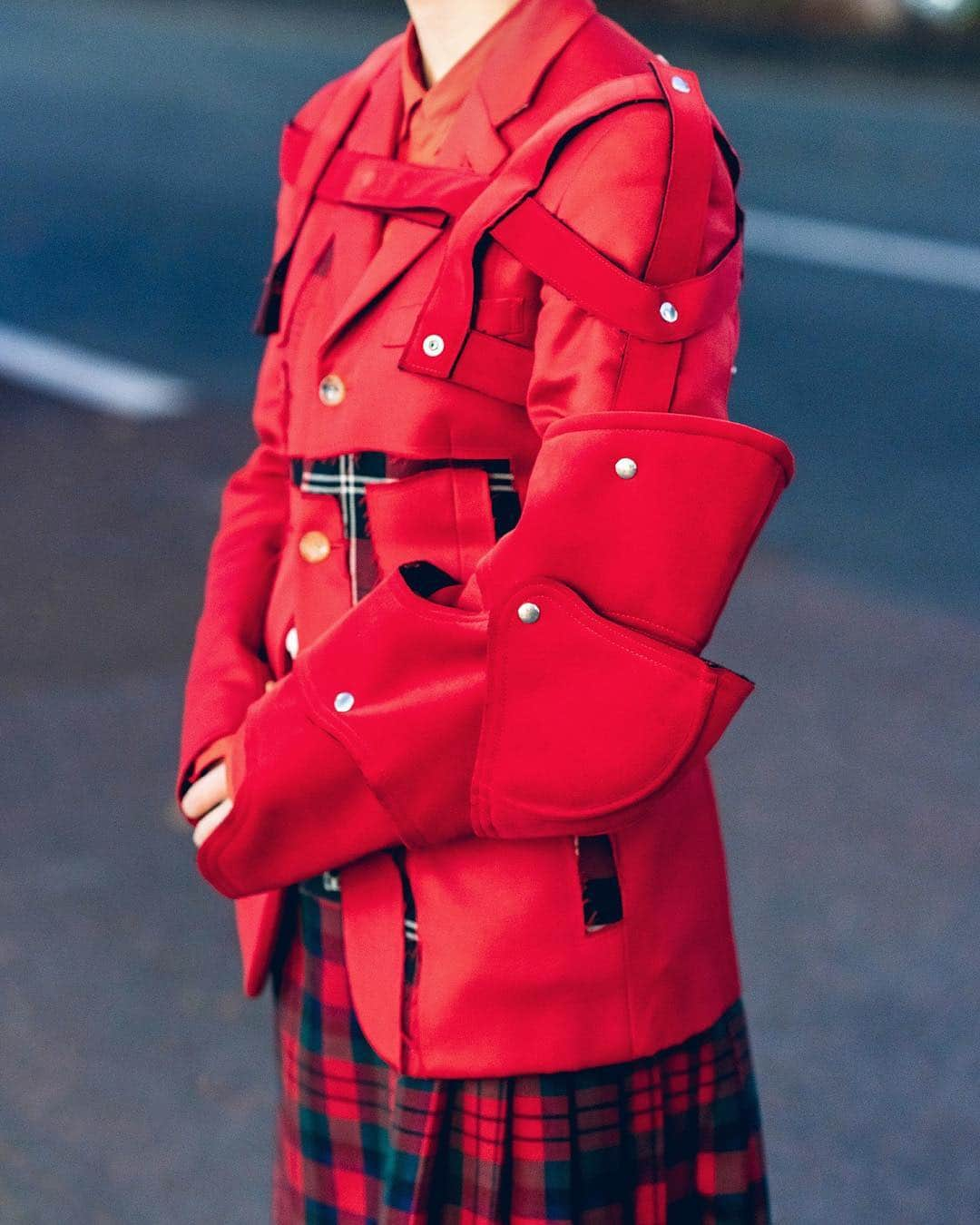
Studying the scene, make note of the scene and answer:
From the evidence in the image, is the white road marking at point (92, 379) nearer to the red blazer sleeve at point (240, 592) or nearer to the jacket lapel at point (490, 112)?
the red blazer sleeve at point (240, 592)

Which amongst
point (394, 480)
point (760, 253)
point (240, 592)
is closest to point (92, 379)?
point (760, 253)

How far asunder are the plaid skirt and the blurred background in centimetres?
124

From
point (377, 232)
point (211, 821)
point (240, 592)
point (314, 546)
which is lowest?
point (211, 821)

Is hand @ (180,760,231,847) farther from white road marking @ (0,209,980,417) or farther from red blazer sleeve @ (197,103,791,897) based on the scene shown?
white road marking @ (0,209,980,417)

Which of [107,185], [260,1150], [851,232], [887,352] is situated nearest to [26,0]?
[107,185]

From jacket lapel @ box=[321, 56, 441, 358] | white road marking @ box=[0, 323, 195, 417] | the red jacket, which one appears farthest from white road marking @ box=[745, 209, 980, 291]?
the red jacket

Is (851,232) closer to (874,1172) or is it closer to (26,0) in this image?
(874,1172)

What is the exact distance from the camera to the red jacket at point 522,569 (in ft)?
5.21

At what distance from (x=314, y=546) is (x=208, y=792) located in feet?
0.89

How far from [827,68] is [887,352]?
268 inches

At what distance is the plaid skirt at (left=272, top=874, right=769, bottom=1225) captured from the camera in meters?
1.79

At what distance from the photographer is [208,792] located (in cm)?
184

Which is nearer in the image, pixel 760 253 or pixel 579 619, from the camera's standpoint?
pixel 579 619

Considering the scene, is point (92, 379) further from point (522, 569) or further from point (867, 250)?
point (522, 569)
